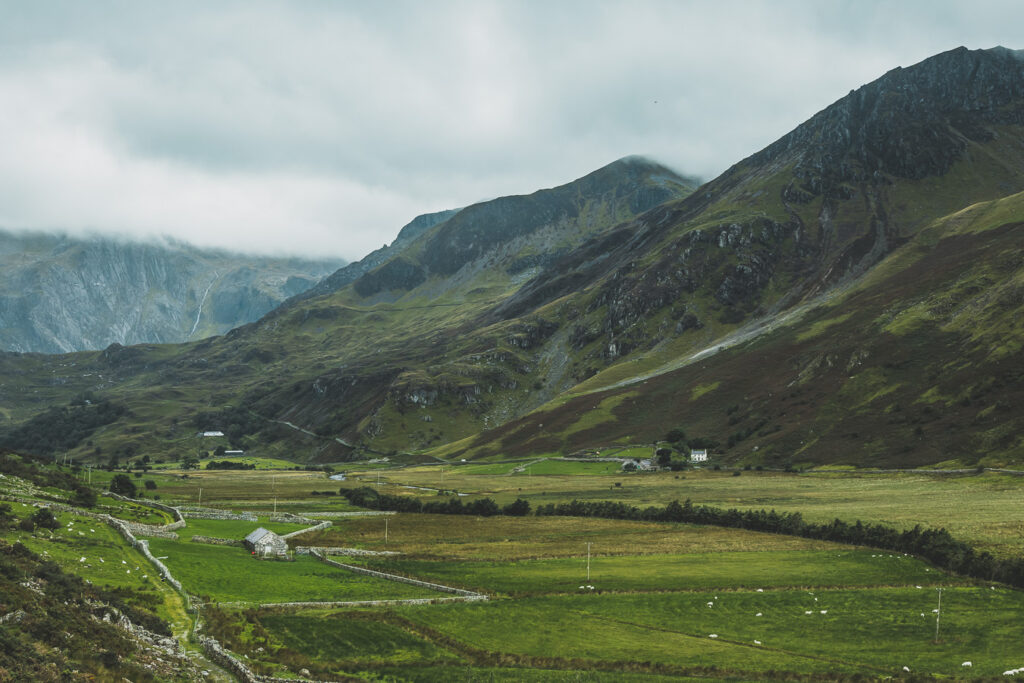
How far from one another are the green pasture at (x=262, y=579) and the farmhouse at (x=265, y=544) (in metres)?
1.35

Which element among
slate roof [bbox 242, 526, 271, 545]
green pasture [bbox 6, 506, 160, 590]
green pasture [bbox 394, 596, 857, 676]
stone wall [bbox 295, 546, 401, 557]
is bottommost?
stone wall [bbox 295, 546, 401, 557]

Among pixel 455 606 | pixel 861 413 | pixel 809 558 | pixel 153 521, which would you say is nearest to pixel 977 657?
pixel 809 558

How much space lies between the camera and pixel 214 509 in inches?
4715

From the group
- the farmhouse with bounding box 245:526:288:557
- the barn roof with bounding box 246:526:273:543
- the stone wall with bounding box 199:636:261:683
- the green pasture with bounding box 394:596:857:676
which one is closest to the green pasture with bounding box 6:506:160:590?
the stone wall with bounding box 199:636:261:683

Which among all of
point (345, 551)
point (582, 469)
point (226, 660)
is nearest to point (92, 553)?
point (226, 660)

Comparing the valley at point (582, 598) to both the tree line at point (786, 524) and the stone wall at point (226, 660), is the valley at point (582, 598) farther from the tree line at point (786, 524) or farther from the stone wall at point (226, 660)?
the tree line at point (786, 524)

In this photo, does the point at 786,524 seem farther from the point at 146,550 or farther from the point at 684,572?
the point at 146,550

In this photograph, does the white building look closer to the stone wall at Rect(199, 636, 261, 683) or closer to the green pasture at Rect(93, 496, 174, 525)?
the green pasture at Rect(93, 496, 174, 525)

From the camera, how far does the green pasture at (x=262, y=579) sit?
60875 millimetres

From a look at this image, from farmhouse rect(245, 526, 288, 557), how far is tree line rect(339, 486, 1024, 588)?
46158 millimetres

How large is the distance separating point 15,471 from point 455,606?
76.8 meters

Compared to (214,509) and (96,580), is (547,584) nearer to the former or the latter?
(96,580)

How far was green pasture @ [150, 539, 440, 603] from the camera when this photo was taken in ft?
200

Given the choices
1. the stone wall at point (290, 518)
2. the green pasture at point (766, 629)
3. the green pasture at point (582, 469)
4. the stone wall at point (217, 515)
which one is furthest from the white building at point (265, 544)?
the green pasture at point (582, 469)
